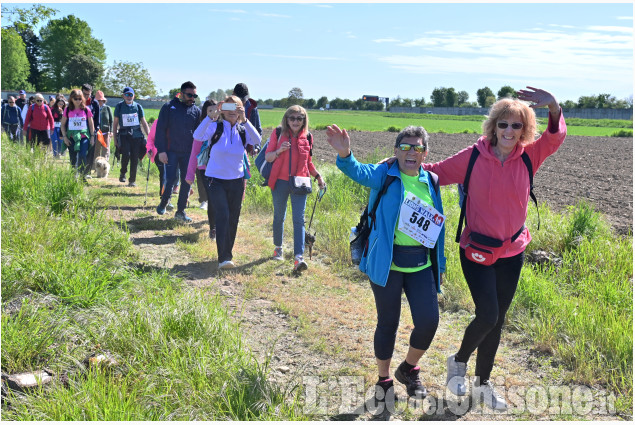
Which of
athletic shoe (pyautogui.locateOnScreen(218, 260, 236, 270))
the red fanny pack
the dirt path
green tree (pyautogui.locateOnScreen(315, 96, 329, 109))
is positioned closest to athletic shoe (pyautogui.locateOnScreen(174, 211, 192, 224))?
the dirt path

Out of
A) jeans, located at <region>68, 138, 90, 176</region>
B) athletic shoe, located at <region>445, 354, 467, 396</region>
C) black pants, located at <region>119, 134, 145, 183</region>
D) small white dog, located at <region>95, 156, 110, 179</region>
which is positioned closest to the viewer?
athletic shoe, located at <region>445, 354, 467, 396</region>

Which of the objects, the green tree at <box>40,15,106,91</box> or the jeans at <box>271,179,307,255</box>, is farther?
the green tree at <box>40,15,106,91</box>

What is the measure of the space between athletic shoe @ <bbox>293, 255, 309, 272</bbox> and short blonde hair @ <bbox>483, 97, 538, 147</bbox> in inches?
140

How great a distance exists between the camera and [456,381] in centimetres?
436

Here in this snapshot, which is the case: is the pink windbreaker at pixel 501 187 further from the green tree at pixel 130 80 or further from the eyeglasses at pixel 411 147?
the green tree at pixel 130 80

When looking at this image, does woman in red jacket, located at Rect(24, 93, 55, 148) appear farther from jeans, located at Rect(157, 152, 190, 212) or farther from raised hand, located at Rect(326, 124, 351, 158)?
raised hand, located at Rect(326, 124, 351, 158)

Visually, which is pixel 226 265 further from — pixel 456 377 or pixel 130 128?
pixel 130 128

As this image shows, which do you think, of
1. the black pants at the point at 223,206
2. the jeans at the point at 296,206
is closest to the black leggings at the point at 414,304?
the jeans at the point at 296,206

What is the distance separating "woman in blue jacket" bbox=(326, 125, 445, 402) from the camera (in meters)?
3.95

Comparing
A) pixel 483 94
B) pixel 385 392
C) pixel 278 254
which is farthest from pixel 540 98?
pixel 483 94

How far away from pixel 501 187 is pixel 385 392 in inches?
62.1

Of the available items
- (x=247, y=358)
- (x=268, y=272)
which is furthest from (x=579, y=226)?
(x=247, y=358)

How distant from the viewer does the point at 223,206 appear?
7.28 metres

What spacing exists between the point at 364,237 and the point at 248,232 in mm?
5429
